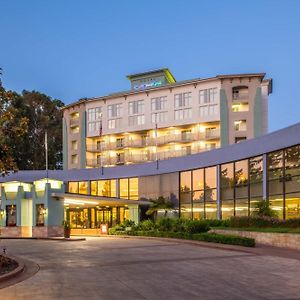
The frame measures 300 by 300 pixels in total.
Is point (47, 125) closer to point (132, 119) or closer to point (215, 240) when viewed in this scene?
point (132, 119)

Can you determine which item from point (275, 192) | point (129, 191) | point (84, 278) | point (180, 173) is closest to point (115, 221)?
point (129, 191)

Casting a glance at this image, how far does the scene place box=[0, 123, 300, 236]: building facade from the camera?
3612 cm

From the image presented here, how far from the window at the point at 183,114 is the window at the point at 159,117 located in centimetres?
174

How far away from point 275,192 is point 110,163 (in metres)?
45.2

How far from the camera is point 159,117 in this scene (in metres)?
75.8

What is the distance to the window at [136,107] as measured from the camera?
77.6 m

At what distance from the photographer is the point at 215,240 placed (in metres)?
30.6

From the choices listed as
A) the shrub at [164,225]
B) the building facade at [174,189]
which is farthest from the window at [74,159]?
the shrub at [164,225]

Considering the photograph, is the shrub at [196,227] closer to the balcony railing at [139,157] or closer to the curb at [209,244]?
the curb at [209,244]

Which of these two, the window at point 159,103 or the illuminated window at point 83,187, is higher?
the window at point 159,103

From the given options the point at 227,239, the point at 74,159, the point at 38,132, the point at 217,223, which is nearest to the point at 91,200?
the point at 217,223

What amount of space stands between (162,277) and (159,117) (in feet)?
197

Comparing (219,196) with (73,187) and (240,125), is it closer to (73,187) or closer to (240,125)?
(73,187)

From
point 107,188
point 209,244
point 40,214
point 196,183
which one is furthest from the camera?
point 107,188
